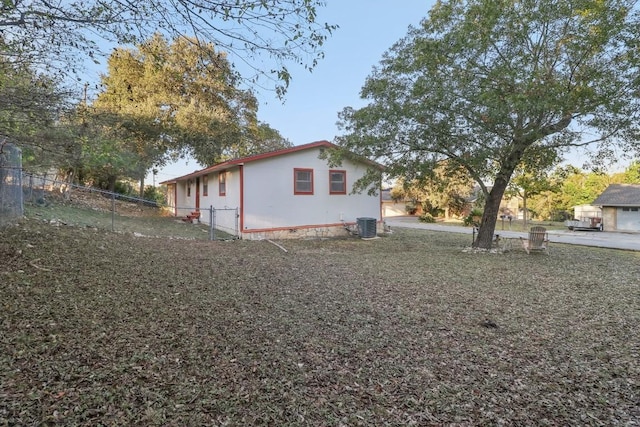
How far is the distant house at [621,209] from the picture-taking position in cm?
2397

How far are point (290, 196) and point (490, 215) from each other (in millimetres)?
6542

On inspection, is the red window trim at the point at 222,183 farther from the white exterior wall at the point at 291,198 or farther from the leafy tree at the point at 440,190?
the leafy tree at the point at 440,190

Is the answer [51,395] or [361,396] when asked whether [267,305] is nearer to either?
[361,396]

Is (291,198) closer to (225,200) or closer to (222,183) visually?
(225,200)

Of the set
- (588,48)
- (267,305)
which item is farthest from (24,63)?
(588,48)

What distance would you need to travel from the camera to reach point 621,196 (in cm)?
2502

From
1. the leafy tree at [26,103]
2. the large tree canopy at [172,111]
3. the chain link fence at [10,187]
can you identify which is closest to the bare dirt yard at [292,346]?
the chain link fence at [10,187]

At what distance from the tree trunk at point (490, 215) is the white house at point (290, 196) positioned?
4.07 meters

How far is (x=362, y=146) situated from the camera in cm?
1022

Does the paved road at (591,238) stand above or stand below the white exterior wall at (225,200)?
below

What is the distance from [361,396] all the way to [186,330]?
1.85m

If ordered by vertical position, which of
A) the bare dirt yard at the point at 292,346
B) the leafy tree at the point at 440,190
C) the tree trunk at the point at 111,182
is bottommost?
the bare dirt yard at the point at 292,346

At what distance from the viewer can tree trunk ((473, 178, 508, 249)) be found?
10.3 m

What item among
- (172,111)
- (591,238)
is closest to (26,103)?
(172,111)
